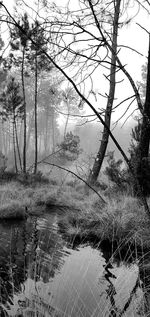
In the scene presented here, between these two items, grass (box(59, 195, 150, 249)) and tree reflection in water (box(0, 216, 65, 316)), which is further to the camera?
grass (box(59, 195, 150, 249))

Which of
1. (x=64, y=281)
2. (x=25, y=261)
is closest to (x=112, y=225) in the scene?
(x=25, y=261)

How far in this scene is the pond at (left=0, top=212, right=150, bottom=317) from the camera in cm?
257

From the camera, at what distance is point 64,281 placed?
3.35 meters

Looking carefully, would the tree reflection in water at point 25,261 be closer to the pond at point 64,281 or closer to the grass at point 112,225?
the pond at point 64,281

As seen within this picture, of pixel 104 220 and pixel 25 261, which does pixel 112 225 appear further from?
pixel 25 261

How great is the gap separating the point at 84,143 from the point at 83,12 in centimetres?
5060

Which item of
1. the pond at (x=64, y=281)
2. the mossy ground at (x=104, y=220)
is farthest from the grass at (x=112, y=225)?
the pond at (x=64, y=281)

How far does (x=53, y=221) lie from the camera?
712 cm

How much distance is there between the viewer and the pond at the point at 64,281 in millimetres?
2572

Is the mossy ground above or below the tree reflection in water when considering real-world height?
above

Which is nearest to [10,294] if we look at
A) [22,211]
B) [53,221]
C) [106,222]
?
[106,222]

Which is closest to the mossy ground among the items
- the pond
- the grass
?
the grass

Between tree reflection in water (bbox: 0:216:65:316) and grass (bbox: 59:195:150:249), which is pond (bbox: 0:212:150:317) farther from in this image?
grass (bbox: 59:195:150:249)

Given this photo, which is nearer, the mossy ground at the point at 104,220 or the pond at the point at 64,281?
the pond at the point at 64,281
